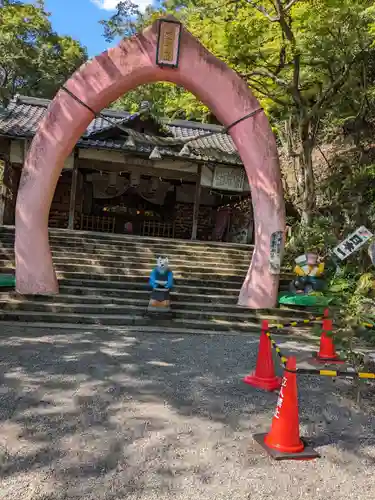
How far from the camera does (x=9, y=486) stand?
284 centimetres

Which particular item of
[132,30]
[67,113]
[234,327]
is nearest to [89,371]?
[234,327]

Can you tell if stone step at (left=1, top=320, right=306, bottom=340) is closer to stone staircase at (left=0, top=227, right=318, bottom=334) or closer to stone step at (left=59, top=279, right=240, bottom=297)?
stone staircase at (left=0, top=227, right=318, bottom=334)

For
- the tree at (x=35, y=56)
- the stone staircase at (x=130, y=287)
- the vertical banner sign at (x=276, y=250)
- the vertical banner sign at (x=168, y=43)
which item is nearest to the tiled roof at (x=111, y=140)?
the stone staircase at (x=130, y=287)

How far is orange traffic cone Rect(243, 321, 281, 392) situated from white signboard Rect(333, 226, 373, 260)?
4.82 metres

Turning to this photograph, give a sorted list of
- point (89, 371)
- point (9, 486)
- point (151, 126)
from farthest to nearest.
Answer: point (151, 126) → point (89, 371) → point (9, 486)

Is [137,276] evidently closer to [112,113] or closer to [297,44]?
[297,44]

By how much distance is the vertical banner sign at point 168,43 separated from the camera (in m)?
8.20

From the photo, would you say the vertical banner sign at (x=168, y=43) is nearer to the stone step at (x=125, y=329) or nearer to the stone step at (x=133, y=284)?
the stone step at (x=133, y=284)

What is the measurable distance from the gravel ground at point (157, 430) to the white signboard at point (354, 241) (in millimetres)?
4345

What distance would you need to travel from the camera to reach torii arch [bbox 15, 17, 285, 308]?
8.26 meters

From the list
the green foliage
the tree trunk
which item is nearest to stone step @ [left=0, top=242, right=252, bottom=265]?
the green foliage

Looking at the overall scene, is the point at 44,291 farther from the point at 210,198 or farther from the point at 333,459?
the point at 210,198

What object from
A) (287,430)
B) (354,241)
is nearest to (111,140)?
(354,241)

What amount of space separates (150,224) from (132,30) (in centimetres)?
927
